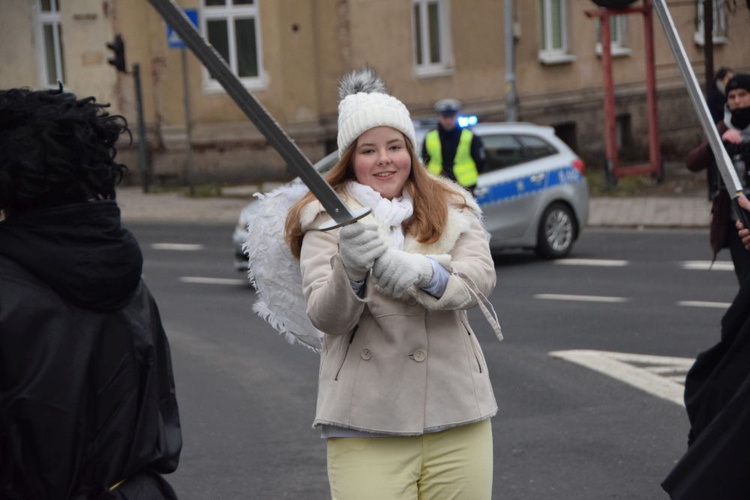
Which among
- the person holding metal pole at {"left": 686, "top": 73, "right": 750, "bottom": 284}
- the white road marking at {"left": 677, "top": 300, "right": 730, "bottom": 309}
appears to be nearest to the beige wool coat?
the person holding metal pole at {"left": 686, "top": 73, "right": 750, "bottom": 284}

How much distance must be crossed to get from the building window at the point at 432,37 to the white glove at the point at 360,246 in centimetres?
2658

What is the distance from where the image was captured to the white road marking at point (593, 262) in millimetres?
15586

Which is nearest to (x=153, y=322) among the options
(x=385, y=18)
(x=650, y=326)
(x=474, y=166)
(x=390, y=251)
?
(x=390, y=251)

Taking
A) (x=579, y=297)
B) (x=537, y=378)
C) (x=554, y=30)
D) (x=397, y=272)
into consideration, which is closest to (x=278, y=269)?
(x=397, y=272)

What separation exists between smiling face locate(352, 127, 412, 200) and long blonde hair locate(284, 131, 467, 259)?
0.04m

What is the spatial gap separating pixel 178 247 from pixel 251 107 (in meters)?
16.6

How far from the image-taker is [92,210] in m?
3.13

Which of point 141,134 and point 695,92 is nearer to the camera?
point 695,92

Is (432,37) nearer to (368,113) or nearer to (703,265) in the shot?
(703,265)

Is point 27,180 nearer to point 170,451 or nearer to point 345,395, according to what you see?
point 170,451

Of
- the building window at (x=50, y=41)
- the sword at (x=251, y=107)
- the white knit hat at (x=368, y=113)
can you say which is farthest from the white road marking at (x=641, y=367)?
the building window at (x=50, y=41)

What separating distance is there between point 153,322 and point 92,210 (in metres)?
0.32

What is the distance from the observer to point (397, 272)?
3646 mm

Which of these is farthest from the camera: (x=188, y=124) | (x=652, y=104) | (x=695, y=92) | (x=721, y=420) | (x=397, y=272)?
(x=188, y=124)
